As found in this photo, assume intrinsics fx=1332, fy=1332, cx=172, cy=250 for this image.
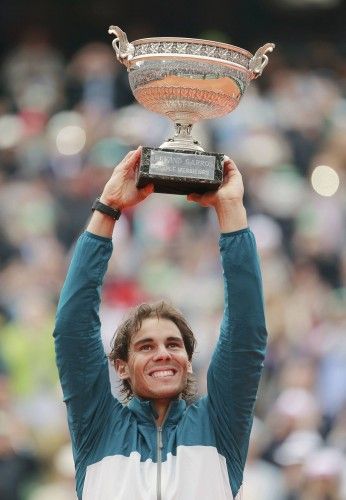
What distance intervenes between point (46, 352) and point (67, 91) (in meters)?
2.66

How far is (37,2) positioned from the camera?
33.1ft

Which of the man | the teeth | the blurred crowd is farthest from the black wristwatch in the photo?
the blurred crowd

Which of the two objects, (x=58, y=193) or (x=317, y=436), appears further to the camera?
(x=58, y=193)

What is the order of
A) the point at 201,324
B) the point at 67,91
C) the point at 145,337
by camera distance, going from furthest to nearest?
the point at 67,91
the point at 201,324
the point at 145,337

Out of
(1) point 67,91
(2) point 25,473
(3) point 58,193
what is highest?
(1) point 67,91

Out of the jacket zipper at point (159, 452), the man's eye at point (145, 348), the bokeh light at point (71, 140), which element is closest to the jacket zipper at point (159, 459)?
the jacket zipper at point (159, 452)

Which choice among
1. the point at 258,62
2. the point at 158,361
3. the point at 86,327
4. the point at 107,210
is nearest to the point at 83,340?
the point at 86,327

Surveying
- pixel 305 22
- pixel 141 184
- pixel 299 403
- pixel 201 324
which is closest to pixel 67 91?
pixel 305 22

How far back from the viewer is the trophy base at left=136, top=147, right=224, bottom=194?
3.34 m

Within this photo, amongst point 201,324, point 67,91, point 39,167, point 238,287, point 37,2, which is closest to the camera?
point 238,287

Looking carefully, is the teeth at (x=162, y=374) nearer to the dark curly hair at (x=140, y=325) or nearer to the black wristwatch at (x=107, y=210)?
the dark curly hair at (x=140, y=325)

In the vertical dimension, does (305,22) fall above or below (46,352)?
→ above

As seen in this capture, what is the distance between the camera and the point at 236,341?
3.25m

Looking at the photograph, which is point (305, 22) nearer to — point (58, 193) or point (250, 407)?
point (58, 193)
